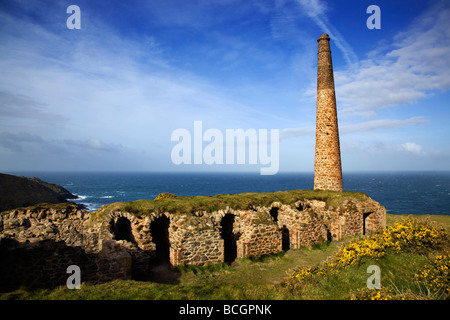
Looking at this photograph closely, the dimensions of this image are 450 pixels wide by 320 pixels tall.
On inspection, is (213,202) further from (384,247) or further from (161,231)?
(384,247)

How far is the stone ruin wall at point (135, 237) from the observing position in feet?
33.3

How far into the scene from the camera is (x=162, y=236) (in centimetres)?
1602

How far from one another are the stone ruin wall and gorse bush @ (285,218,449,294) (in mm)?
5305

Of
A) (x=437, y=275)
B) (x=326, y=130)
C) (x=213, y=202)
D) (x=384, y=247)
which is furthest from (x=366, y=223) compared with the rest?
(x=437, y=275)

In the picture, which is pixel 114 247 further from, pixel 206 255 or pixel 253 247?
pixel 253 247

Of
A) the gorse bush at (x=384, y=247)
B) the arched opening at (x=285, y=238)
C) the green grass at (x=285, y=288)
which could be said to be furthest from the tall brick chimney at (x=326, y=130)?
the green grass at (x=285, y=288)

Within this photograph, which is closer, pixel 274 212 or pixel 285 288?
pixel 285 288

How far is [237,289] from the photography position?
8.05 metres

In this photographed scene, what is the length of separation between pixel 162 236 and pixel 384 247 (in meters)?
12.1

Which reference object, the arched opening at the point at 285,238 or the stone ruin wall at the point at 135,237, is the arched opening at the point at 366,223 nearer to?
the stone ruin wall at the point at 135,237

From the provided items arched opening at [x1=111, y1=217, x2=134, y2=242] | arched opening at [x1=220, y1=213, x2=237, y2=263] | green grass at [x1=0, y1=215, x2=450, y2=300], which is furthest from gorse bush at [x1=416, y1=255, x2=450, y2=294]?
arched opening at [x1=111, y1=217, x2=134, y2=242]

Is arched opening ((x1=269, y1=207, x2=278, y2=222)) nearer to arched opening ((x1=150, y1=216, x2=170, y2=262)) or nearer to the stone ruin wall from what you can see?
the stone ruin wall

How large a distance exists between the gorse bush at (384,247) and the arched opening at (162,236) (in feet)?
27.8

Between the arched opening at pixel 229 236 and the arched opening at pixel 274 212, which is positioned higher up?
the arched opening at pixel 274 212
